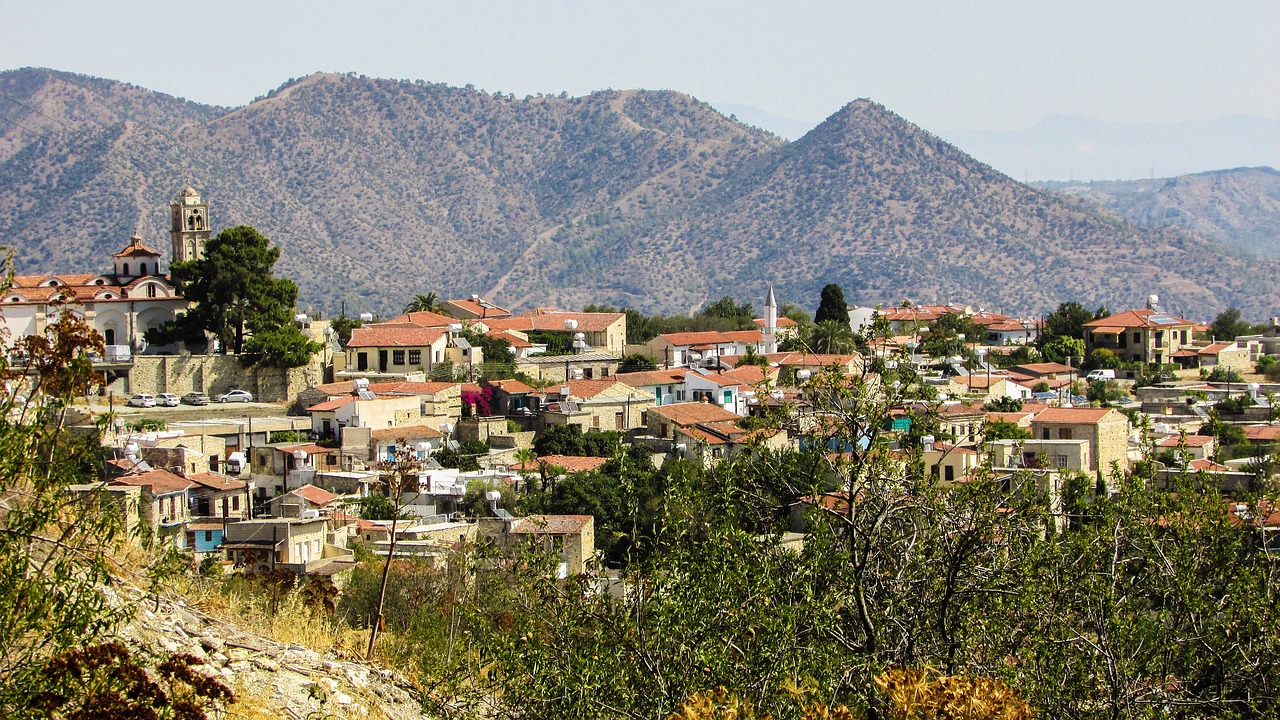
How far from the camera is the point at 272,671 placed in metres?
9.05

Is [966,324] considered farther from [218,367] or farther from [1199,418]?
[218,367]

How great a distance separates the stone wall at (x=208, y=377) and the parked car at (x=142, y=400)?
76 centimetres

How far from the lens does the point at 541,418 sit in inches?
1416

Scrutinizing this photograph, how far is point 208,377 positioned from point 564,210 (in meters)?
150

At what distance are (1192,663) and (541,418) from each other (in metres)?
27.0

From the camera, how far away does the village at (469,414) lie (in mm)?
23250

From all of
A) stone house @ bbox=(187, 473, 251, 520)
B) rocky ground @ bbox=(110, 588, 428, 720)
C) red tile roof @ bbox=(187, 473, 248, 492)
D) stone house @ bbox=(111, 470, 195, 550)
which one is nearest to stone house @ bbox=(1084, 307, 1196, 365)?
red tile roof @ bbox=(187, 473, 248, 492)

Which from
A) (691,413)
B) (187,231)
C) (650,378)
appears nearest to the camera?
(691,413)

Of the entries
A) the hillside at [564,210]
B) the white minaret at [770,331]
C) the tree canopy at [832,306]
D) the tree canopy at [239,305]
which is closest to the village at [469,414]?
the white minaret at [770,331]

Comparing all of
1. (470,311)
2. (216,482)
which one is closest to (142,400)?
(216,482)

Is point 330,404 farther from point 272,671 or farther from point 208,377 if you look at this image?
point 272,671

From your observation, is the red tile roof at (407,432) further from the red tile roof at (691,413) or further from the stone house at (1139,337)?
the stone house at (1139,337)

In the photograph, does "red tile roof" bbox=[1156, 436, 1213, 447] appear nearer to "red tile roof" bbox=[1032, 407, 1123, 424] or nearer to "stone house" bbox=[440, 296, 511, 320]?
"red tile roof" bbox=[1032, 407, 1123, 424]

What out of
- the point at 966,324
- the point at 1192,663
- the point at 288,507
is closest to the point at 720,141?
the point at 966,324
